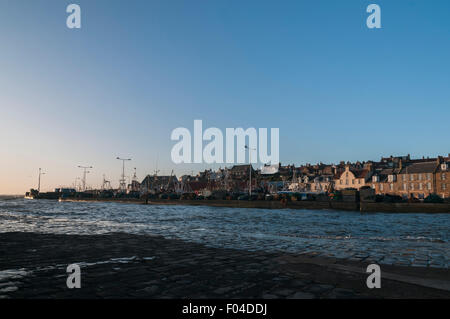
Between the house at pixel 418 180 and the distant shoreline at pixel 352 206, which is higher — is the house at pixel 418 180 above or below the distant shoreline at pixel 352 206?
above

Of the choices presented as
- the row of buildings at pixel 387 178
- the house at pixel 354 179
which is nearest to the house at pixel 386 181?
the row of buildings at pixel 387 178

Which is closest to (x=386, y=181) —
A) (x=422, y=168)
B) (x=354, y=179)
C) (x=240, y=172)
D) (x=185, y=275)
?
(x=422, y=168)

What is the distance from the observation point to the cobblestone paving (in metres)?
5.48

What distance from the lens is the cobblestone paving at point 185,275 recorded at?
5.48m

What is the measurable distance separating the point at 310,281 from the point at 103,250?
7056mm

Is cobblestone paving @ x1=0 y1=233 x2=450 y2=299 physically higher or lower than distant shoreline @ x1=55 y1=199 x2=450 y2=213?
higher

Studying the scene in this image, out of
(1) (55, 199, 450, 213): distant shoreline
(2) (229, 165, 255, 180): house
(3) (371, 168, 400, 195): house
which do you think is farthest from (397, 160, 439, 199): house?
(2) (229, 165, 255, 180): house

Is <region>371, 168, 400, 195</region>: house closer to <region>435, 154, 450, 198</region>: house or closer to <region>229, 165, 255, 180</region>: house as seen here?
<region>435, 154, 450, 198</region>: house

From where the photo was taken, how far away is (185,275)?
6.85 metres

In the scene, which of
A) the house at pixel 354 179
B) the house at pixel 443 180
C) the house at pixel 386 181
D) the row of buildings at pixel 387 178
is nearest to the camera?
the house at pixel 443 180

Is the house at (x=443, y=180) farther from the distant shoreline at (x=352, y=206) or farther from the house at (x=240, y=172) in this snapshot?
the house at (x=240, y=172)

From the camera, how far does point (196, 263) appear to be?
324 inches
